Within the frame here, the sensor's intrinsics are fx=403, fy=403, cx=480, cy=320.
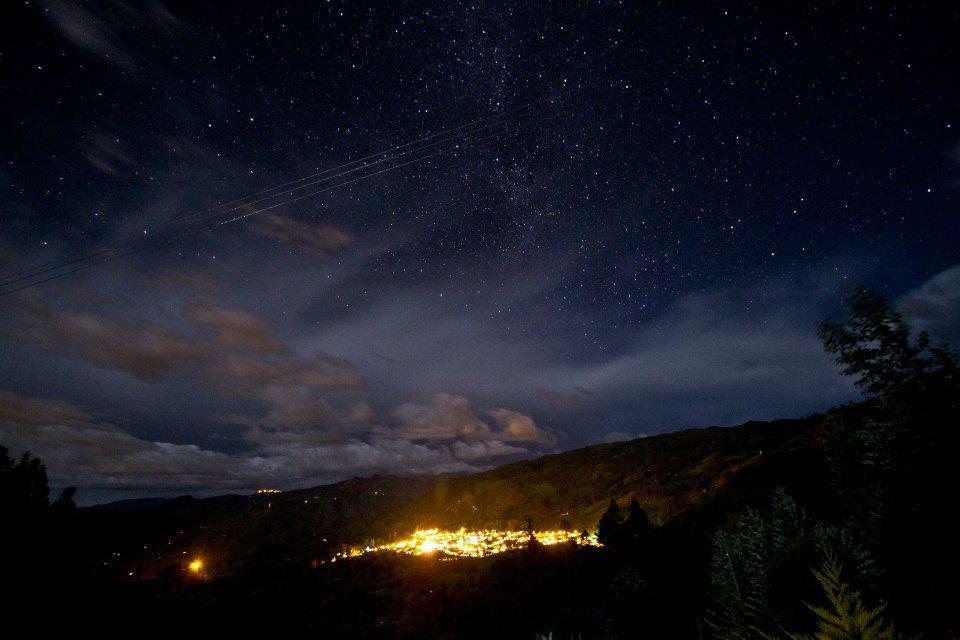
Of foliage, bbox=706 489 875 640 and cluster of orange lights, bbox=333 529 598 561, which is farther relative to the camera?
cluster of orange lights, bbox=333 529 598 561

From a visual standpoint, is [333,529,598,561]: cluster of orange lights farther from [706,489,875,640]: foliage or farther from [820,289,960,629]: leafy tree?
[706,489,875,640]: foliage

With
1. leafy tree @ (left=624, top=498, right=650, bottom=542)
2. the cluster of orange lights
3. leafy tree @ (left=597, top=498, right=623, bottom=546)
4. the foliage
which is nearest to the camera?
the foliage

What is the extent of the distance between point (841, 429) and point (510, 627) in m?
44.0

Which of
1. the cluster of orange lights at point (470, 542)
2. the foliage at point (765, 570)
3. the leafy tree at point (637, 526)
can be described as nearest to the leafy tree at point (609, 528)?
the leafy tree at point (637, 526)

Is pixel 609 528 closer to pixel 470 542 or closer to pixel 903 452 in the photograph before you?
pixel 903 452

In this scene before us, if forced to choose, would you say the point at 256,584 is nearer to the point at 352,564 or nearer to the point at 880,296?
the point at 352,564

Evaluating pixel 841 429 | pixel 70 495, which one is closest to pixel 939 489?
pixel 841 429

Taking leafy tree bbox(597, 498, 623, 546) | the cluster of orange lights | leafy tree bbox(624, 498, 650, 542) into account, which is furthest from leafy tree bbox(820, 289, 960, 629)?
the cluster of orange lights

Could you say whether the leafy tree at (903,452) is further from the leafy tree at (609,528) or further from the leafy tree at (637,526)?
the leafy tree at (609,528)

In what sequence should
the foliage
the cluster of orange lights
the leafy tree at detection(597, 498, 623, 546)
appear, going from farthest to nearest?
1. the cluster of orange lights
2. the leafy tree at detection(597, 498, 623, 546)
3. the foliage

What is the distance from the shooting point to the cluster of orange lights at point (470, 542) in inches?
4042

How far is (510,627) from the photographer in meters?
41.7

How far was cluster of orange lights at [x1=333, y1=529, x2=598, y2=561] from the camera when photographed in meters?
103

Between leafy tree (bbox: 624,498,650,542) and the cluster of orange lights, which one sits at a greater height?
leafy tree (bbox: 624,498,650,542)
